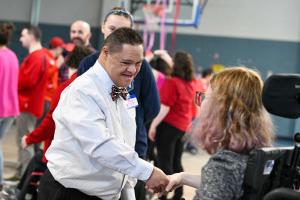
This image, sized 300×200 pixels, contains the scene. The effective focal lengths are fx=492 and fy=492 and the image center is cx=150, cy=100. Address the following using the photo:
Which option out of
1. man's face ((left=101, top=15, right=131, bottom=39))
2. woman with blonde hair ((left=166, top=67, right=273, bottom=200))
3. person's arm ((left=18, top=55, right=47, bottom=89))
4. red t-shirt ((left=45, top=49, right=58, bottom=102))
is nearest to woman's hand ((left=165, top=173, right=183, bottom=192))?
woman with blonde hair ((left=166, top=67, right=273, bottom=200))

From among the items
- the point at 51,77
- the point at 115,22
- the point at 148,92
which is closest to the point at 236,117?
the point at 148,92

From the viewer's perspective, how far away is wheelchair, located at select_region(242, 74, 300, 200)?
1.33 meters

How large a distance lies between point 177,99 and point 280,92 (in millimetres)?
3192

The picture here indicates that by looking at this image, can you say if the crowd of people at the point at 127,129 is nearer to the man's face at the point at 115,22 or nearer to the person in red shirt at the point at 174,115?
the man's face at the point at 115,22

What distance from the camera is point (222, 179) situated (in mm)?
1459

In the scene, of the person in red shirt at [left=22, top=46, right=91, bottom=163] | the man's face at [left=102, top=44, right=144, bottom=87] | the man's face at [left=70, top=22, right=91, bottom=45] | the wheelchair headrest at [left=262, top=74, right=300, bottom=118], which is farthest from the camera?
the man's face at [left=70, top=22, right=91, bottom=45]

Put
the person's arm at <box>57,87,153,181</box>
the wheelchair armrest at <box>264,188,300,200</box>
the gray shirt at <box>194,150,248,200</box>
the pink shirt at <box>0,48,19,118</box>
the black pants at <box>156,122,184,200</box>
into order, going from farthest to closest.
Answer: the black pants at <box>156,122,184,200</box> < the pink shirt at <box>0,48,19,118</box> < the person's arm at <box>57,87,153,181</box> < the gray shirt at <box>194,150,248,200</box> < the wheelchair armrest at <box>264,188,300,200</box>

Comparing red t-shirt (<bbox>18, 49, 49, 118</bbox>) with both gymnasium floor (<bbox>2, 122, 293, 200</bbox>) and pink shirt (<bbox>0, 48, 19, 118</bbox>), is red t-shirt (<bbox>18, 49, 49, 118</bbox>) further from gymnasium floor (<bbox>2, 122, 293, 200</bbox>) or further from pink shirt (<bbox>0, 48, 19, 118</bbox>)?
gymnasium floor (<bbox>2, 122, 293, 200</bbox>)

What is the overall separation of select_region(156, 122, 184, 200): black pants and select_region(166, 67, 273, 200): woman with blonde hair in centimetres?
281

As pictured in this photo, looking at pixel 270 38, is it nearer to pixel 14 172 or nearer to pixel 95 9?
pixel 95 9

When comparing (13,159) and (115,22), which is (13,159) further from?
(115,22)

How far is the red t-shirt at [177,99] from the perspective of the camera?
447cm

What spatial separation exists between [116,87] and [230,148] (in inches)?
22.0

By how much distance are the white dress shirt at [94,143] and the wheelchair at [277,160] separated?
0.47 m
